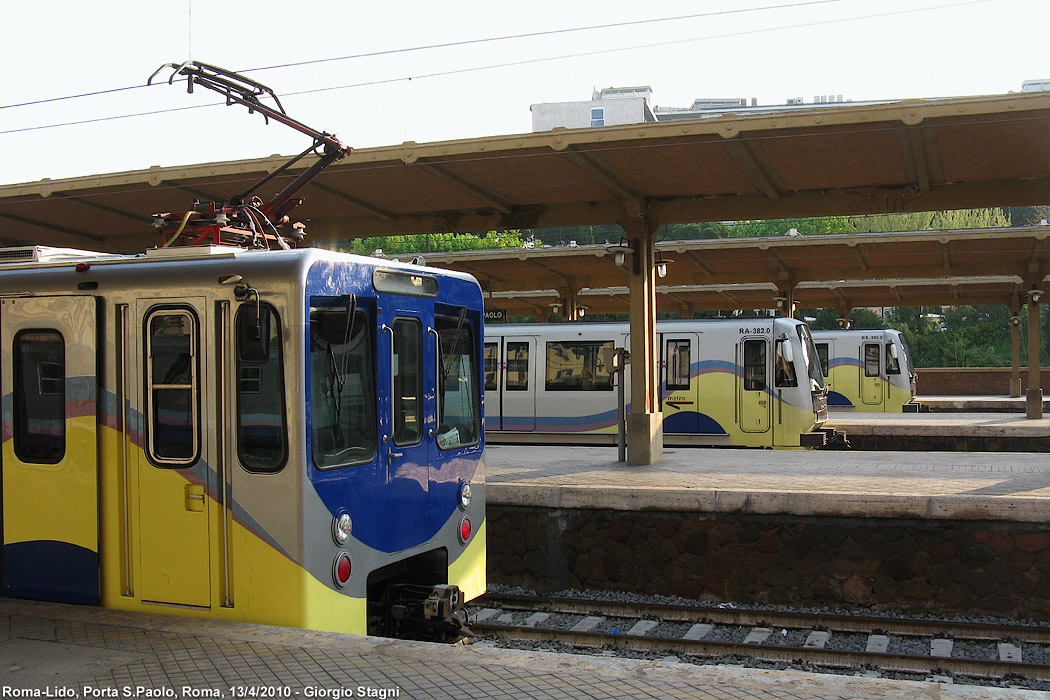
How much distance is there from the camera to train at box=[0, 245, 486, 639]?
586 cm

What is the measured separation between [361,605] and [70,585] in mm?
1961

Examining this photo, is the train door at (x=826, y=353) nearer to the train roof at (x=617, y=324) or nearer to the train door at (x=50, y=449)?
the train roof at (x=617, y=324)

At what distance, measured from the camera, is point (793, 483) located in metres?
11.7

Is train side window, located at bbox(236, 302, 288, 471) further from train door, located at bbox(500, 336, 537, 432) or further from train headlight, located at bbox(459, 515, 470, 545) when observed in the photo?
train door, located at bbox(500, 336, 537, 432)

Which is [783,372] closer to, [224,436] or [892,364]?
[892,364]

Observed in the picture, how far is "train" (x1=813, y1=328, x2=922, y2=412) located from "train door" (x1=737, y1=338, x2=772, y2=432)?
1125 cm

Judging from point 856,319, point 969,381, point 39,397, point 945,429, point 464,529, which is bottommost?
point 945,429

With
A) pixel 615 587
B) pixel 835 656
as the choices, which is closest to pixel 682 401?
pixel 615 587

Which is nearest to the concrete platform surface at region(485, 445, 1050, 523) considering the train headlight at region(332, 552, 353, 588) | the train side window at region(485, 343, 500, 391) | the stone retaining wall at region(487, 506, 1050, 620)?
the stone retaining wall at region(487, 506, 1050, 620)

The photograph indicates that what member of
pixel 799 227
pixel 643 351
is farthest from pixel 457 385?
pixel 799 227

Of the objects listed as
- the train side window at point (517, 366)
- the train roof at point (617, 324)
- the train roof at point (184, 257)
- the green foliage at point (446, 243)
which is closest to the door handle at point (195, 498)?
the train roof at point (184, 257)

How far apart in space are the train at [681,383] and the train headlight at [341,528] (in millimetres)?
12902

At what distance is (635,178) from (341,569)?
8.34 metres

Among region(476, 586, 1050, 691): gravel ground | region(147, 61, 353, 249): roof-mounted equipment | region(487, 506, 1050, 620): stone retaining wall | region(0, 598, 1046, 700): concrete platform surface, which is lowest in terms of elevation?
region(476, 586, 1050, 691): gravel ground
